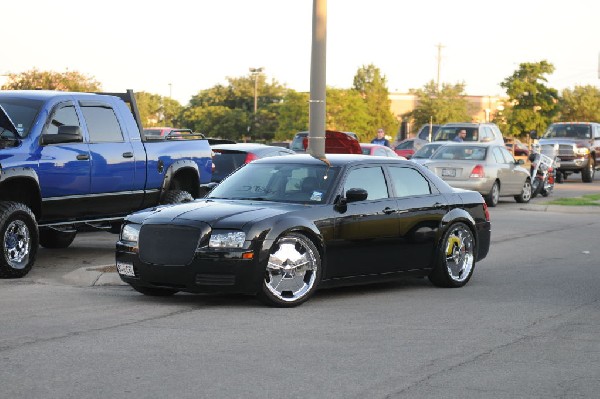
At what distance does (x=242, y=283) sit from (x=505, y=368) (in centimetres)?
315

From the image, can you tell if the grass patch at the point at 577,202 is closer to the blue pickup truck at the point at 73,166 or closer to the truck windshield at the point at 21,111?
the blue pickup truck at the point at 73,166

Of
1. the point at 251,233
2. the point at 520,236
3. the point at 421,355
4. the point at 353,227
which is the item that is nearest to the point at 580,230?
the point at 520,236

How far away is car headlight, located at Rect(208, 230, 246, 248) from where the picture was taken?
1038cm

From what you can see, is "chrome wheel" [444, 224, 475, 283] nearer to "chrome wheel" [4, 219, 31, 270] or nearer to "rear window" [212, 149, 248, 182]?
"chrome wheel" [4, 219, 31, 270]

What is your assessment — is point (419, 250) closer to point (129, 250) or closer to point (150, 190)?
point (129, 250)

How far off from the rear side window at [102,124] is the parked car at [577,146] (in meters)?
28.1

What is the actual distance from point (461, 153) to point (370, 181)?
52.9ft

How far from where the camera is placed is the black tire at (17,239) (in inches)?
492

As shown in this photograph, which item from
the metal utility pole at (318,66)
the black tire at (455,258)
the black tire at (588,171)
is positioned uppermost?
the metal utility pole at (318,66)

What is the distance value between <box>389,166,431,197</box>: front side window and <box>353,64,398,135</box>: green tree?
88519 mm

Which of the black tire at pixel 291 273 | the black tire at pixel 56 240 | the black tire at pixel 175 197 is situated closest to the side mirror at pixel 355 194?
the black tire at pixel 291 273

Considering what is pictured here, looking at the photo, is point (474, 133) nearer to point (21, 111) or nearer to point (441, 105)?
point (21, 111)

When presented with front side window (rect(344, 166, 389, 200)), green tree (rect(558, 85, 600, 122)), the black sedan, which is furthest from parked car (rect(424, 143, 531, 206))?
green tree (rect(558, 85, 600, 122))

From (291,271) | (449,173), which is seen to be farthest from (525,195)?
(291,271)
